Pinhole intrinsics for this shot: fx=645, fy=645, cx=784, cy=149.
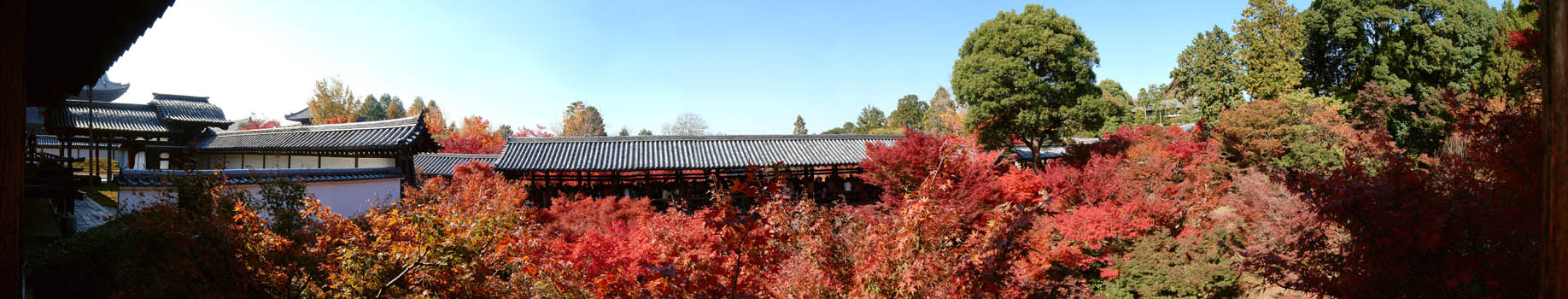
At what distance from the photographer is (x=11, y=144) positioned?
132 cm

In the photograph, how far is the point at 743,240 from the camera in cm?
561

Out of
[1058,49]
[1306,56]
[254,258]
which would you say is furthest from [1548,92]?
[1306,56]

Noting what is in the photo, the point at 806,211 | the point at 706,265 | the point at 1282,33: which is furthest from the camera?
the point at 1282,33

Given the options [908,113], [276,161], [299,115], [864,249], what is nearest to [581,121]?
[299,115]

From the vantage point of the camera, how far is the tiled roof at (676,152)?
63.8ft

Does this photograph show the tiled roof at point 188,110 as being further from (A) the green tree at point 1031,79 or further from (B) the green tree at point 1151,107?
(B) the green tree at point 1151,107

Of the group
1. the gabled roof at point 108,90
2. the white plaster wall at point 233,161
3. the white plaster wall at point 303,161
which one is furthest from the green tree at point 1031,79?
the gabled roof at point 108,90

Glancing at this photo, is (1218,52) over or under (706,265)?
Answer: over

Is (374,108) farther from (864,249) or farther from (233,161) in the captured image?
(864,249)

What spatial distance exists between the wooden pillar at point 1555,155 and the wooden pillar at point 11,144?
3.01 meters

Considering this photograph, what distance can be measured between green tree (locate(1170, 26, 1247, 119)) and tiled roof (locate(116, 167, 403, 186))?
24011 millimetres

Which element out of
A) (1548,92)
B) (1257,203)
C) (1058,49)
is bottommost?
(1257,203)

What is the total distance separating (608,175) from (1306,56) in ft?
85.7

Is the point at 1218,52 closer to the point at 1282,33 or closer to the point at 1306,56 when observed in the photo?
the point at 1282,33
